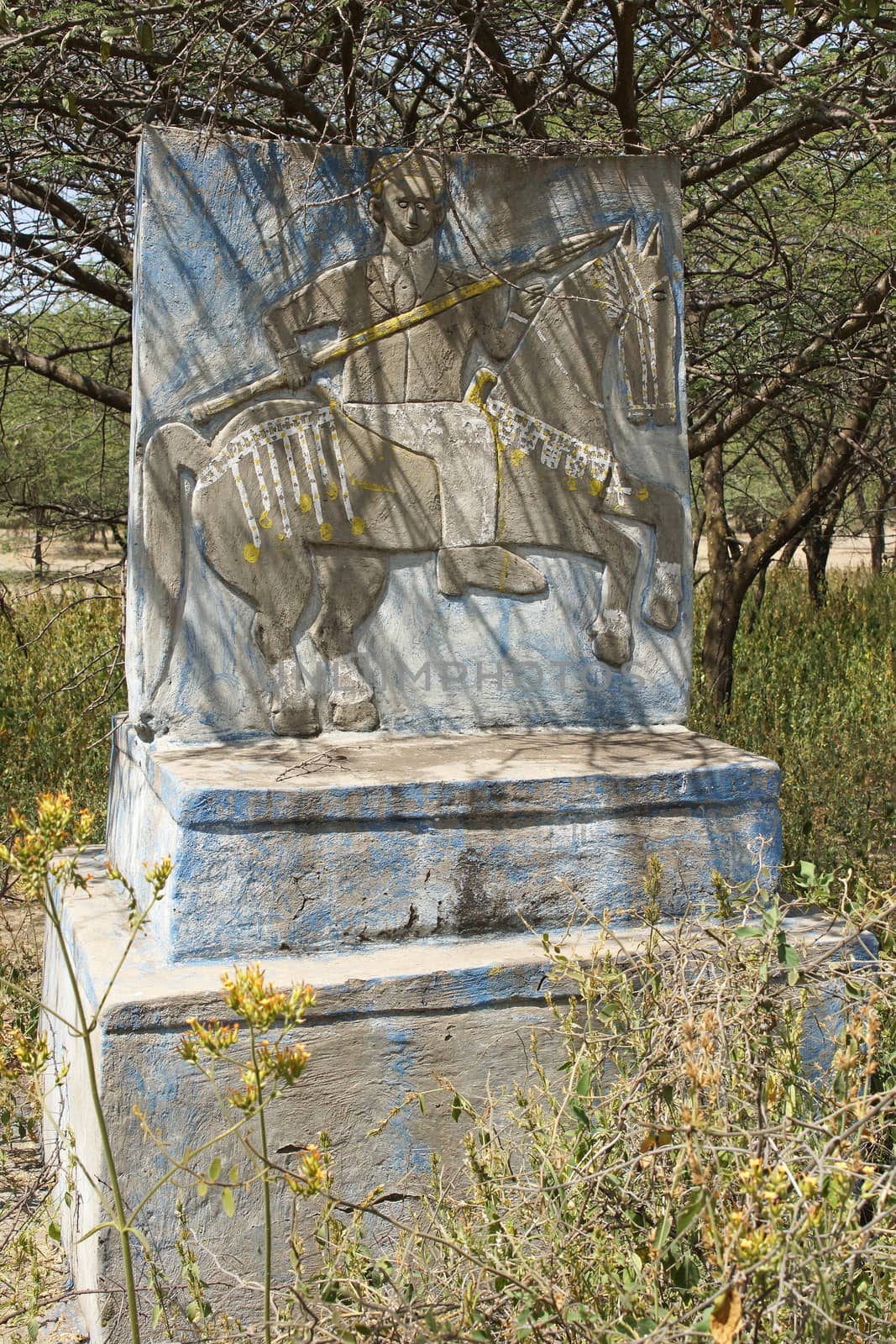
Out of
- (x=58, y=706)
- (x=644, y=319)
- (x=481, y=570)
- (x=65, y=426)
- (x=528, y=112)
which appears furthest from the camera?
(x=65, y=426)

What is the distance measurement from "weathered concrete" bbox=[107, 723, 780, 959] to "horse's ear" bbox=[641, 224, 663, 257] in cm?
124

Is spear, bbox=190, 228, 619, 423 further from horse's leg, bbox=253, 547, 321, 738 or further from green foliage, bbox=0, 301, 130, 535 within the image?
green foliage, bbox=0, 301, 130, 535

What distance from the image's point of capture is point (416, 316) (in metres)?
3.25

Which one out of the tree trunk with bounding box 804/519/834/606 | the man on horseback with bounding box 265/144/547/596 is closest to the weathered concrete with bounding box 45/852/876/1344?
the man on horseback with bounding box 265/144/547/596

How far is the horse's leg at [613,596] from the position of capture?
3432mm

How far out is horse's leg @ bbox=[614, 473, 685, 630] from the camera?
3.47m

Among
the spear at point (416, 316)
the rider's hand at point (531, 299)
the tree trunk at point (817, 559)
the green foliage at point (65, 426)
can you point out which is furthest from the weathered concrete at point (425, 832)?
the tree trunk at point (817, 559)

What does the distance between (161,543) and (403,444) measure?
63cm

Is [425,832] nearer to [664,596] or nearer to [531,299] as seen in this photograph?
[664,596]

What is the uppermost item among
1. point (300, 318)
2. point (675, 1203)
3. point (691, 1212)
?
point (300, 318)

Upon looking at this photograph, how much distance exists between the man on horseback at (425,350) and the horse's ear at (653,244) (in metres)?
0.30

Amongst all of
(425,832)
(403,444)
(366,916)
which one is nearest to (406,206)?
(403,444)

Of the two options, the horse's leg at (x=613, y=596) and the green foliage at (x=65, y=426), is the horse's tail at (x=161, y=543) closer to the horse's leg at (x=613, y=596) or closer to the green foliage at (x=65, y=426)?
the horse's leg at (x=613, y=596)

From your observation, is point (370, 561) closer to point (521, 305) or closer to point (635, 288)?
point (521, 305)
